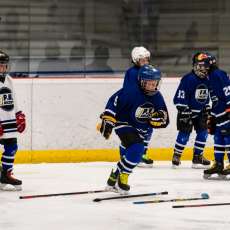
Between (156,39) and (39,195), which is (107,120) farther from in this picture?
(156,39)

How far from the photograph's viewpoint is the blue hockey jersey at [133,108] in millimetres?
5895

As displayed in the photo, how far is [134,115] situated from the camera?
5.92m

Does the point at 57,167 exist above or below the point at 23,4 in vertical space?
below

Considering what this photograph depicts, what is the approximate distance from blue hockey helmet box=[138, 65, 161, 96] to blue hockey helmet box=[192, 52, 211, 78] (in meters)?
1.39

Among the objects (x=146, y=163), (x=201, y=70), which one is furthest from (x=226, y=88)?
(x=146, y=163)

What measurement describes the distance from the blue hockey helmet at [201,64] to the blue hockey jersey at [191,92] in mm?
73

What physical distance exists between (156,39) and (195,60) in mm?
4580

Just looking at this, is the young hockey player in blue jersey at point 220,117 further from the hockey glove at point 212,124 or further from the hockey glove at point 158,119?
the hockey glove at point 158,119

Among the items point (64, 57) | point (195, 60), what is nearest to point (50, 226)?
point (195, 60)

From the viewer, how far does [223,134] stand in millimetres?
6922

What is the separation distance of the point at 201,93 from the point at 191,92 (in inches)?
3.9

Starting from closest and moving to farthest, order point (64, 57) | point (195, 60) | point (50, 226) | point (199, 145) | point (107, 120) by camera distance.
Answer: point (50, 226), point (107, 120), point (195, 60), point (199, 145), point (64, 57)

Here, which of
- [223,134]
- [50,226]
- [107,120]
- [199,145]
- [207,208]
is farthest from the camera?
[199,145]

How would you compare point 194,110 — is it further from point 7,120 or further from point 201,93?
point 7,120
